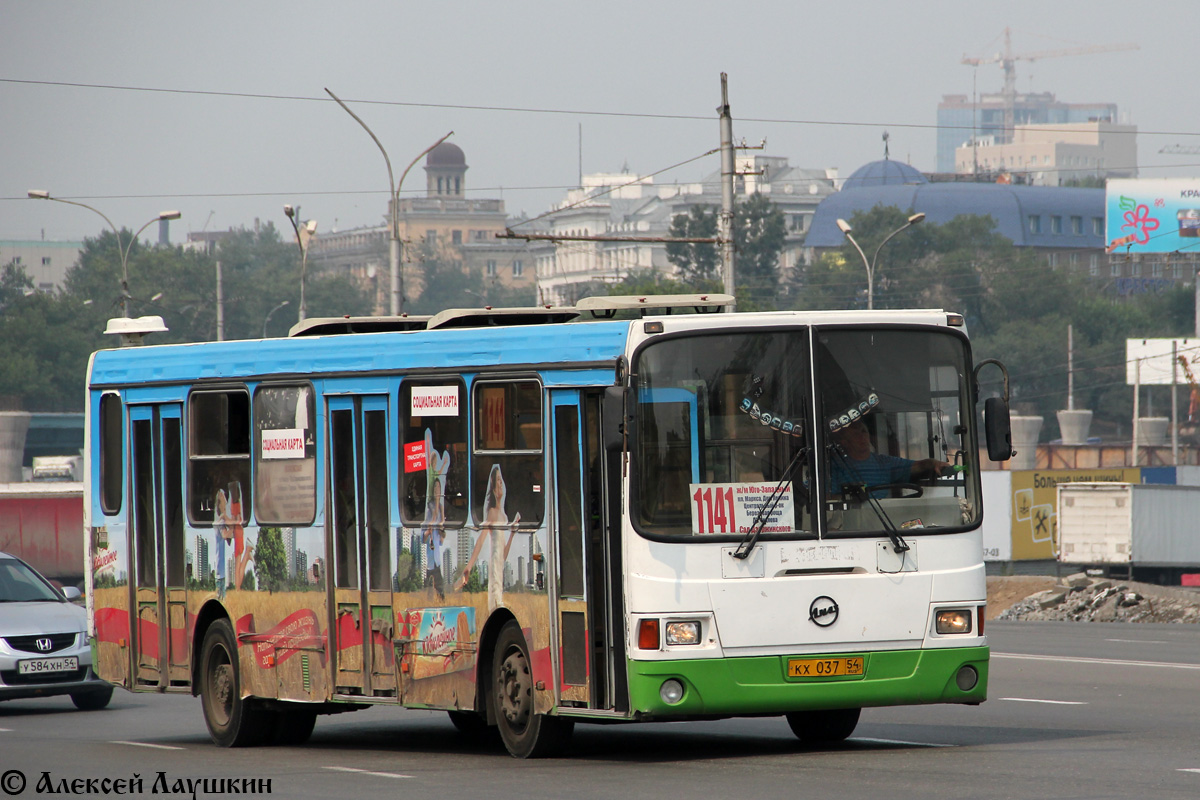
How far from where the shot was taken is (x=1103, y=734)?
12211 mm

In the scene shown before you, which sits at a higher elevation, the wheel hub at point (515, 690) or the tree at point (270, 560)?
the tree at point (270, 560)

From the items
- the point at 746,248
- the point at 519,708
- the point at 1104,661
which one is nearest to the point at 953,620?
the point at 519,708

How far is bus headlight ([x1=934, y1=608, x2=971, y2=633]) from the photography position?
34.2ft

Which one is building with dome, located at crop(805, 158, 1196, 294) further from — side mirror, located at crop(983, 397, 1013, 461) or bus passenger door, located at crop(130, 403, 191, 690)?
Answer: side mirror, located at crop(983, 397, 1013, 461)

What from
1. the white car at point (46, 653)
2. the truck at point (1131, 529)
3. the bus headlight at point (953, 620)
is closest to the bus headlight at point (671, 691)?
the bus headlight at point (953, 620)

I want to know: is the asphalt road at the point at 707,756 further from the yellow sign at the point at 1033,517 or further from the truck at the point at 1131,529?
the yellow sign at the point at 1033,517

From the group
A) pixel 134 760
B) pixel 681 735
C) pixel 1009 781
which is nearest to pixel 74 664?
pixel 134 760

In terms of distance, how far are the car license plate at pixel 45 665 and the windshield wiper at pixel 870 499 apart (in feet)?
30.7

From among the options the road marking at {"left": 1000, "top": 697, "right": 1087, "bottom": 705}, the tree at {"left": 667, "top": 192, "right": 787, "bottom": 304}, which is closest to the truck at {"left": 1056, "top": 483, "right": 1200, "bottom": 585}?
the road marking at {"left": 1000, "top": 697, "right": 1087, "bottom": 705}

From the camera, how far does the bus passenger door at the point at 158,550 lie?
1341 cm

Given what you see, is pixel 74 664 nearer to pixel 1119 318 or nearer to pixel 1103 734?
pixel 1103 734

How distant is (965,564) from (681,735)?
3046 millimetres

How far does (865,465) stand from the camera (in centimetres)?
1033

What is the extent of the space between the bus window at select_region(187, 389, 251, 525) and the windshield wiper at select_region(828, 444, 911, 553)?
452cm
